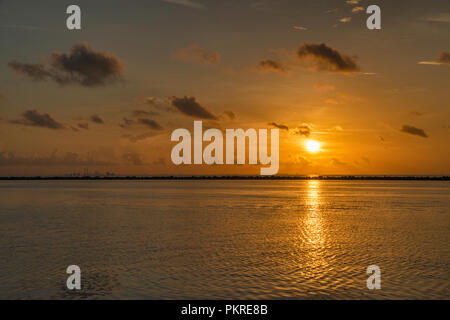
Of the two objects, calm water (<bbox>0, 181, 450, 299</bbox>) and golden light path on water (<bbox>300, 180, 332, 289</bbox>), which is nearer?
calm water (<bbox>0, 181, 450, 299</bbox>)

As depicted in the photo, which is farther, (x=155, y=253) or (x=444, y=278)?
(x=155, y=253)

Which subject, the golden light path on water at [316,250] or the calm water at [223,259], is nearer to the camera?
the calm water at [223,259]

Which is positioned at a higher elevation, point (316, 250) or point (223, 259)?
point (223, 259)

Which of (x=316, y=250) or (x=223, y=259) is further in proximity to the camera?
(x=316, y=250)

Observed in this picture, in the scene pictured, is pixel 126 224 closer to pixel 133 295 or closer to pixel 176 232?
pixel 176 232
